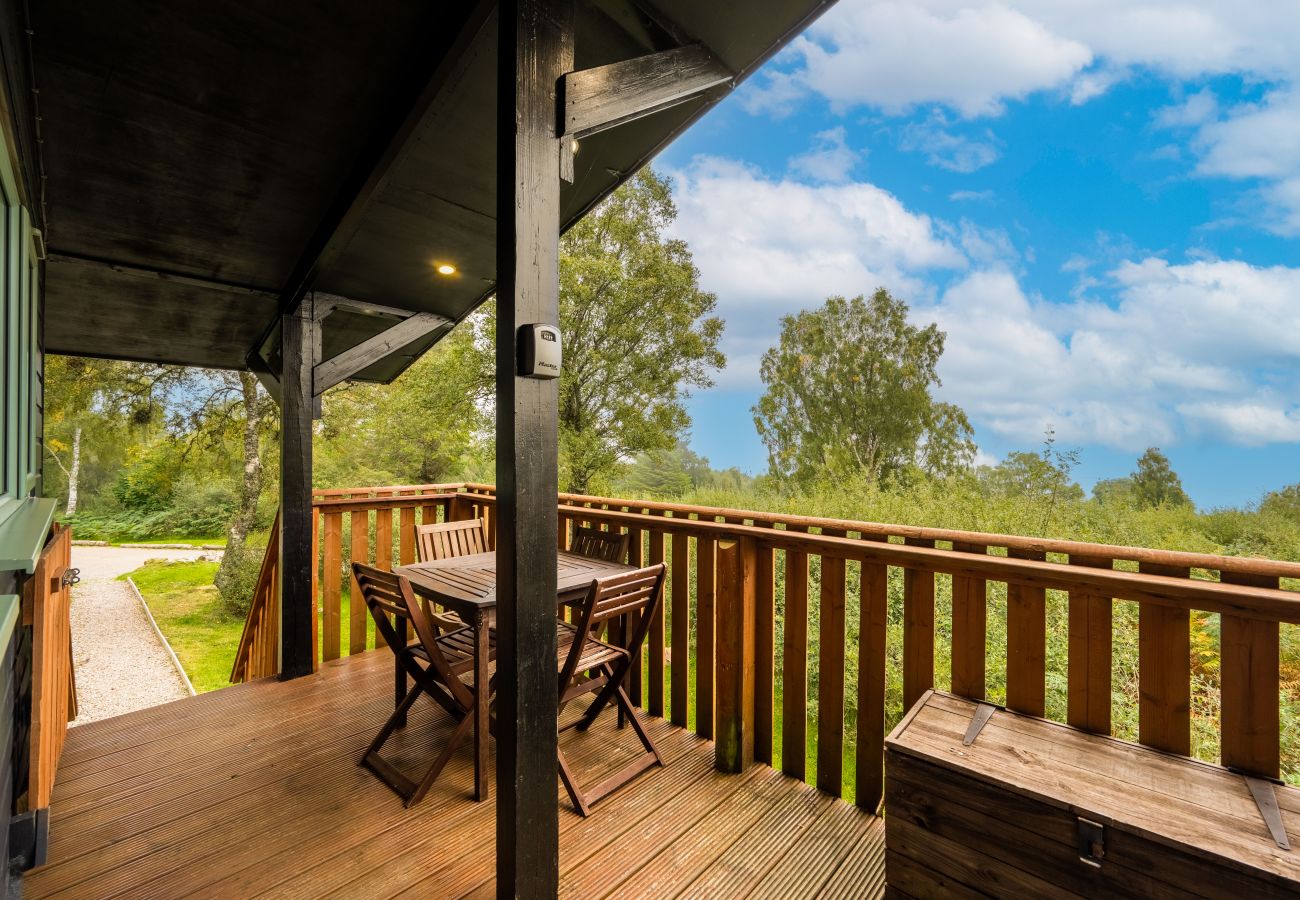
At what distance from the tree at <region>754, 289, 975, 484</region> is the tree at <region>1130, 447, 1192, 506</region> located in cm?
348

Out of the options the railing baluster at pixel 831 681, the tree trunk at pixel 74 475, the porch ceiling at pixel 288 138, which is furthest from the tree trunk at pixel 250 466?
the railing baluster at pixel 831 681

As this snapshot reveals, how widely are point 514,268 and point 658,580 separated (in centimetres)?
141

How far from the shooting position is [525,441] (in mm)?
→ 1374

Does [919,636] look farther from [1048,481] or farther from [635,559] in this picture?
[1048,481]

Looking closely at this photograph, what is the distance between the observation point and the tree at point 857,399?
47.6ft

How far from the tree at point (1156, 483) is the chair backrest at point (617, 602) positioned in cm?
1014

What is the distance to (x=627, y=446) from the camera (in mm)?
11000

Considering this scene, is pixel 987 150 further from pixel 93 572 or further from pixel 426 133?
pixel 93 572

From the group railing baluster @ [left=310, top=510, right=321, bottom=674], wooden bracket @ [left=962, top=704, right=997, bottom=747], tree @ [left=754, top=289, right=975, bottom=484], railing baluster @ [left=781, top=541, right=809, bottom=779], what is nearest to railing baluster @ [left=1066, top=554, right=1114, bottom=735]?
wooden bracket @ [left=962, top=704, right=997, bottom=747]

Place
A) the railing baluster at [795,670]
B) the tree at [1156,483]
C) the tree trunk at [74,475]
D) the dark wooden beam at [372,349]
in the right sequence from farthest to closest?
the tree trunk at [74,475], the tree at [1156,483], the dark wooden beam at [372,349], the railing baluster at [795,670]

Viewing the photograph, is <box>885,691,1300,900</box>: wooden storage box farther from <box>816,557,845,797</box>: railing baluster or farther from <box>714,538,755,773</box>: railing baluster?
<box>714,538,755,773</box>: railing baluster

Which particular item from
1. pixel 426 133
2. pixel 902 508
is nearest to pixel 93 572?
pixel 426 133

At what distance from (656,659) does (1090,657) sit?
1.78 meters

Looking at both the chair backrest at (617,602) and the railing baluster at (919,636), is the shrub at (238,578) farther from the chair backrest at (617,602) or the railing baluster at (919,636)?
the railing baluster at (919,636)
